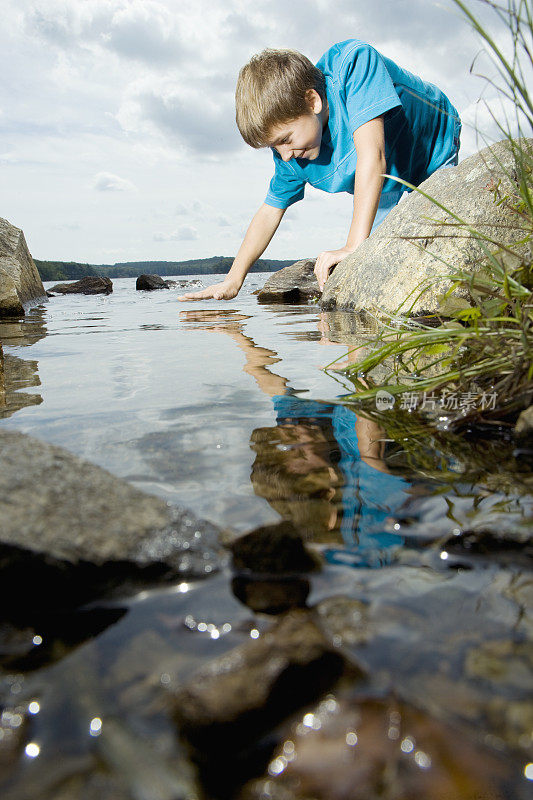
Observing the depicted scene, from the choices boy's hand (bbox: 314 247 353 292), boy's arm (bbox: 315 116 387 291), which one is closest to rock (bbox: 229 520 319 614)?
boy's arm (bbox: 315 116 387 291)

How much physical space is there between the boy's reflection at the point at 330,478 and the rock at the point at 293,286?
729 centimetres

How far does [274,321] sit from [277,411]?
376 centimetres

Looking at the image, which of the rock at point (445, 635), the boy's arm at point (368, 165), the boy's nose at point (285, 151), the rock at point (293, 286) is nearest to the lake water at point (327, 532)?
the rock at point (445, 635)

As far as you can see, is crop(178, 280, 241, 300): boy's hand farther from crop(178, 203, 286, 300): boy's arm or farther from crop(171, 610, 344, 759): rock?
crop(171, 610, 344, 759): rock

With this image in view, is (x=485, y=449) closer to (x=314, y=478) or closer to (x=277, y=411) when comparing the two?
(x=314, y=478)

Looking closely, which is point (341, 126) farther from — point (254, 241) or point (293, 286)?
point (293, 286)

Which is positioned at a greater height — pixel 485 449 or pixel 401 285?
pixel 401 285

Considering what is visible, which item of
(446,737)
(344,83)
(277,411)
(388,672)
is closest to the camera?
(446,737)

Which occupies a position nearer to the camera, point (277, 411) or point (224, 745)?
point (224, 745)

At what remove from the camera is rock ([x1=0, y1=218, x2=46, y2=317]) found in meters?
7.44

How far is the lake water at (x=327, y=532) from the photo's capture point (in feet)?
2.31

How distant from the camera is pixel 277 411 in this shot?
6.83 ft

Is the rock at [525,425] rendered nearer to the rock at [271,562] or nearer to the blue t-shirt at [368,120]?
the rock at [271,562]

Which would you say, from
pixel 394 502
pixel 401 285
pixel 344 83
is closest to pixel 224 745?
pixel 394 502
